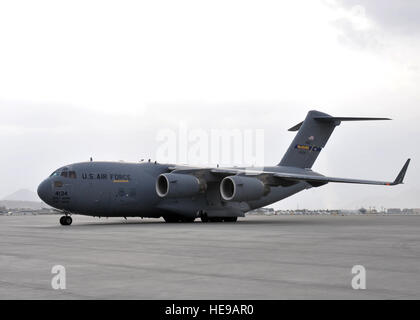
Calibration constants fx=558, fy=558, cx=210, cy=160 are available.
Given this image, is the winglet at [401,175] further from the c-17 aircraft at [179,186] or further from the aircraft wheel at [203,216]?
the aircraft wheel at [203,216]

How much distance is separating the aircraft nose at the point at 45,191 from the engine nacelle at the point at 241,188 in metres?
9.25

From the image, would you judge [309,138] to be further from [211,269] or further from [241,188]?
[211,269]

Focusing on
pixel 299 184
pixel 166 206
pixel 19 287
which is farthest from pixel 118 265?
pixel 299 184

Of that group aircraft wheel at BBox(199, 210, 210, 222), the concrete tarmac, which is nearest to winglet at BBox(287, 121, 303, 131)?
aircraft wheel at BBox(199, 210, 210, 222)

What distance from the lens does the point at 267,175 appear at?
32406 millimetres

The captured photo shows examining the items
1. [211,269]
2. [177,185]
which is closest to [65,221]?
[177,185]

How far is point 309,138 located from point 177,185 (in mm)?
10541

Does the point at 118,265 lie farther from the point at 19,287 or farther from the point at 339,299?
the point at 339,299

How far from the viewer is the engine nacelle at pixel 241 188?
3050cm

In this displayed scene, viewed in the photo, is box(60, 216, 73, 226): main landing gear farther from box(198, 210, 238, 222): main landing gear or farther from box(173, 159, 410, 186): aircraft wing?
box(198, 210, 238, 222): main landing gear

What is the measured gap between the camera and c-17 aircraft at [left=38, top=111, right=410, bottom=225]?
2873 centimetres

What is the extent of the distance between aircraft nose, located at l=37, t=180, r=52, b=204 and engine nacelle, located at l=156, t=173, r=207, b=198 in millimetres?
6023

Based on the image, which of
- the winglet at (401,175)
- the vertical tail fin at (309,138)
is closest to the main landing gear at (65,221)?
the vertical tail fin at (309,138)

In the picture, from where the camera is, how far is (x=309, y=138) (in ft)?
120
